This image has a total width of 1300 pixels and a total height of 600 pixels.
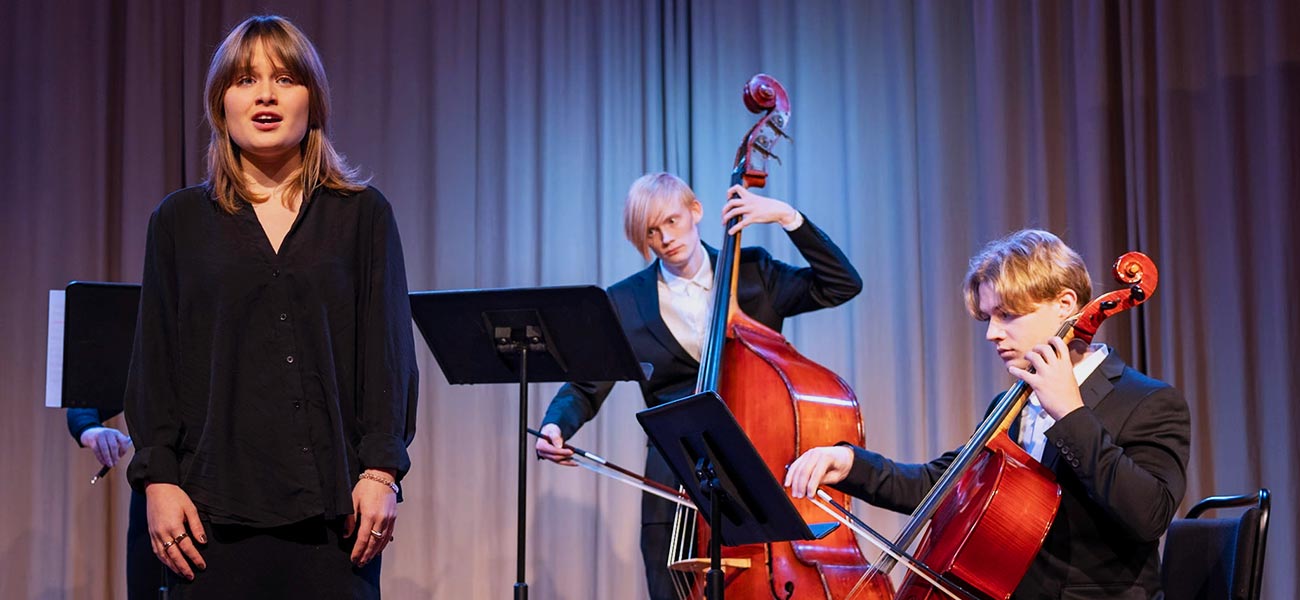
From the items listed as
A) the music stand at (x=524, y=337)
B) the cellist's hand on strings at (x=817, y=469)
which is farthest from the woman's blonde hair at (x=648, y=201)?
the cellist's hand on strings at (x=817, y=469)

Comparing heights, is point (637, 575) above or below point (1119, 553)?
below

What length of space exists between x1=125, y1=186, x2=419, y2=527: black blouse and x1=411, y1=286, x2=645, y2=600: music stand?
67 centimetres

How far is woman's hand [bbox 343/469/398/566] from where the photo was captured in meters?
1.63

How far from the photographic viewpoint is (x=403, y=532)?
173 inches

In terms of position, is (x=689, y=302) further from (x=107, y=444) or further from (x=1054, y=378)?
(x=107, y=444)

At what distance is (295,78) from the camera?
1.77 meters

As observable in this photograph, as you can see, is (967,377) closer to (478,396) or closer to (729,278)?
(729,278)

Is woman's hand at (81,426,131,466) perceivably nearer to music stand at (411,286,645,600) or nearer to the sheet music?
the sheet music

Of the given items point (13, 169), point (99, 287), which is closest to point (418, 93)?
point (13, 169)

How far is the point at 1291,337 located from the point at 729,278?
5.46 feet

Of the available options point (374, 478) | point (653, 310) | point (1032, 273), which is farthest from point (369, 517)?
point (653, 310)

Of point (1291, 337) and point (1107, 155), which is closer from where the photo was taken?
point (1291, 337)

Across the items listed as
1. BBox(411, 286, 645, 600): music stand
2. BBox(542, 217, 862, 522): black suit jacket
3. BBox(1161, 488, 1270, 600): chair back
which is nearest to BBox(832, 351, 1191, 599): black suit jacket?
BBox(1161, 488, 1270, 600): chair back

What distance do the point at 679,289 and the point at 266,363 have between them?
1628 millimetres
